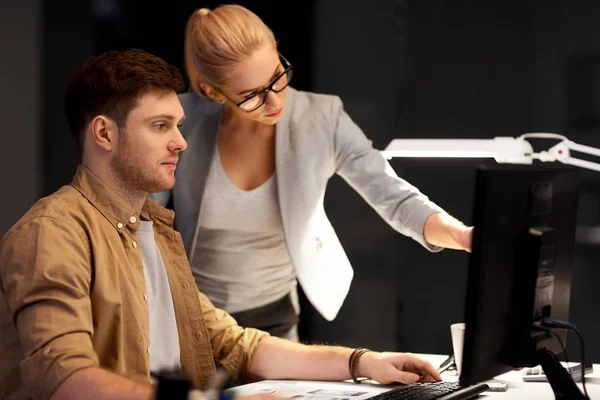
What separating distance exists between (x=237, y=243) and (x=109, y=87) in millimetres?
823

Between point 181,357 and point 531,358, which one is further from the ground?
point 531,358

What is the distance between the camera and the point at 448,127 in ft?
11.1

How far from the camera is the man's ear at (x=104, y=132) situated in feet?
5.69

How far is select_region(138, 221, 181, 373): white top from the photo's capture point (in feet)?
6.01

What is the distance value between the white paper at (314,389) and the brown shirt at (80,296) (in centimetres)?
14

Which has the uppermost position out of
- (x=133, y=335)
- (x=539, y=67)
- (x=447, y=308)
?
(x=539, y=67)

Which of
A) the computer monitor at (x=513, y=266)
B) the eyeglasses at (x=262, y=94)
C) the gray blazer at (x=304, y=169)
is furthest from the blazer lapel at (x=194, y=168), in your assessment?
the computer monitor at (x=513, y=266)

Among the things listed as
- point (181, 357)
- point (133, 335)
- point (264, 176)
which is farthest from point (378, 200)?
point (133, 335)

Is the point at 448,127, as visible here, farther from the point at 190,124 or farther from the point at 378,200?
the point at 190,124

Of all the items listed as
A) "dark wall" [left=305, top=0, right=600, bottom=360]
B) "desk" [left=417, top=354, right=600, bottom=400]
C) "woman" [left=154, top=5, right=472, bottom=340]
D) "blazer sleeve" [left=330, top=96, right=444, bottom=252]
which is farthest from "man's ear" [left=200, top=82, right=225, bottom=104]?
"dark wall" [left=305, top=0, right=600, bottom=360]

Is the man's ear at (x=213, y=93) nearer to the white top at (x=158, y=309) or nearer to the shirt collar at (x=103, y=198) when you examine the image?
the white top at (x=158, y=309)

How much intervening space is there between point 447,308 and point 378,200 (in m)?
1.16

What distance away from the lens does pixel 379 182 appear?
242 centimetres

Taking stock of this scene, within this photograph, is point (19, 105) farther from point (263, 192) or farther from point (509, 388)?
point (509, 388)
